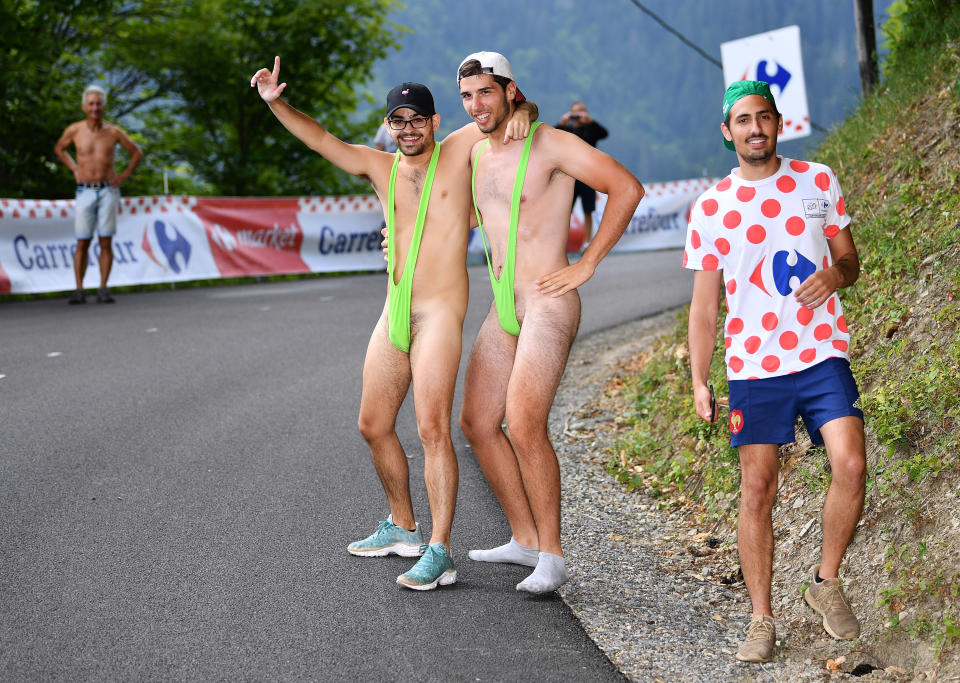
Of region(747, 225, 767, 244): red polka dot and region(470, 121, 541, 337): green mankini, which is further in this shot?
region(470, 121, 541, 337): green mankini

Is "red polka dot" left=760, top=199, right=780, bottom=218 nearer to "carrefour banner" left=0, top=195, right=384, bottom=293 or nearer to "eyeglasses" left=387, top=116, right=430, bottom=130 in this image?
"eyeglasses" left=387, top=116, right=430, bottom=130

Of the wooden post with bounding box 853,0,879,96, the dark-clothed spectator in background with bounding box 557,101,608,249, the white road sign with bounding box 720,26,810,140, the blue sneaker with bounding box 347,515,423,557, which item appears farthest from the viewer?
the dark-clothed spectator in background with bounding box 557,101,608,249

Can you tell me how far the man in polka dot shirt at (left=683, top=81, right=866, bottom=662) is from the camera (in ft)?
13.8

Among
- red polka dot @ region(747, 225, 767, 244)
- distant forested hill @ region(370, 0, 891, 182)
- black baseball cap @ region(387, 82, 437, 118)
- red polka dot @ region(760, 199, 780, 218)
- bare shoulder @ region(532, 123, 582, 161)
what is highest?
distant forested hill @ region(370, 0, 891, 182)

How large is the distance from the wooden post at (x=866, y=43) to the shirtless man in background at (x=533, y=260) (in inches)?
346

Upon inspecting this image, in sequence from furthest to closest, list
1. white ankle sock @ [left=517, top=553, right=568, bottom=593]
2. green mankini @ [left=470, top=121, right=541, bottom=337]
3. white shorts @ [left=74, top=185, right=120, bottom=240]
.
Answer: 1. white shorts @ [left=74, top=185, right=120, bottom=240]
2. green mankini @ [left=470, top=121, right=541, bottom=337]
3. white ankle sock @ [left=517, top=553, right=568, bottom=593]

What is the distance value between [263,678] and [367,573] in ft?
3.94

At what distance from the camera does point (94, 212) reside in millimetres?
15227

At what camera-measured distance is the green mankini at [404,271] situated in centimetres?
523

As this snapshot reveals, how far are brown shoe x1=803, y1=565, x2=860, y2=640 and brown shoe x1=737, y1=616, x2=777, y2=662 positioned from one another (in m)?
0.19

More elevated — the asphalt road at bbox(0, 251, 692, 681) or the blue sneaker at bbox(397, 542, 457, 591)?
the blue sneaker at bbox(397, 542, 457, 591)

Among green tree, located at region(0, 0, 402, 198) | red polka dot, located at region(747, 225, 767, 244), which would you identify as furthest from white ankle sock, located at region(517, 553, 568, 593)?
green tree, located at region(0, 0, 402, 198)

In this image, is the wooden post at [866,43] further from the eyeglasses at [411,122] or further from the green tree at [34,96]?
the green tree at [34,96]

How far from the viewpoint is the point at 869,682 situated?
12.9 ft
